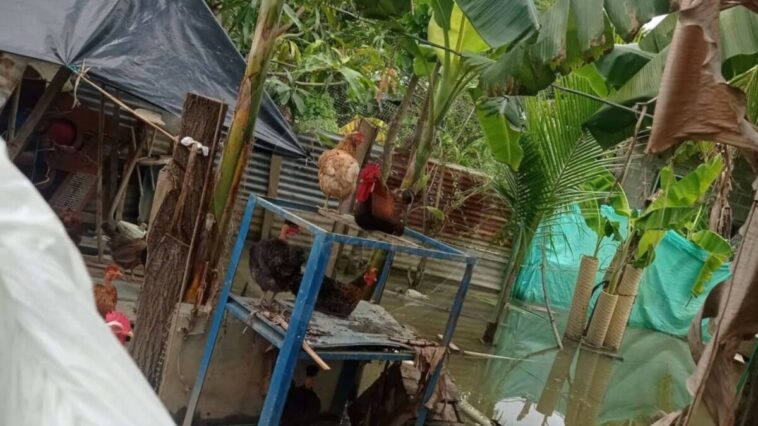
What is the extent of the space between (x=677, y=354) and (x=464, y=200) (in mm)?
3807

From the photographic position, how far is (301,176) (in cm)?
941

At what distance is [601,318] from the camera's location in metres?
9.14

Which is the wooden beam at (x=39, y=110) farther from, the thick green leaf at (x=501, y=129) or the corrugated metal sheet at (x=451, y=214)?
the thick green leaf at (x=501, y=129)

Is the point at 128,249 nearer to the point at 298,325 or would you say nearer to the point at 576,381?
the point at 298,325

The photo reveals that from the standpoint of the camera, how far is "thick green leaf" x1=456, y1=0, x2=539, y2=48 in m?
4.15

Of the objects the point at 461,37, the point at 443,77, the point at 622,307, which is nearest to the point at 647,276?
the point at 622,307

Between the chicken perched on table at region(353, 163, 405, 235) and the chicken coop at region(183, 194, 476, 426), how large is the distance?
0.24 ft

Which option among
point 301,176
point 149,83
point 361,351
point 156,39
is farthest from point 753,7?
point 301,176

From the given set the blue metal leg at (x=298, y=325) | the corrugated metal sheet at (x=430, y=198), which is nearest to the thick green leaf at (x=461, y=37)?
the blue metal leg at (x=298, y=325)

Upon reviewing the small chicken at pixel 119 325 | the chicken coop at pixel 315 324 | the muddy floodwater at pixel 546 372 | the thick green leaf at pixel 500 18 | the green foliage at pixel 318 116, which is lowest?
the muddy floodwater at pixel 546 372

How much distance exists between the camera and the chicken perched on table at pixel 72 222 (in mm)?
6805

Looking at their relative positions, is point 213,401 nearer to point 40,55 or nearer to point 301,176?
point 40,55

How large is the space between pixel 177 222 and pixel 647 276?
8978mm

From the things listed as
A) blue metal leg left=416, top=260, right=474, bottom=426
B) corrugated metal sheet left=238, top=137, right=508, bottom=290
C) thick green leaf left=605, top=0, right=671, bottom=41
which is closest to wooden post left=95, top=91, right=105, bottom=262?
corrugated metal sheet left=238, top=137, right=508, bottom=290
